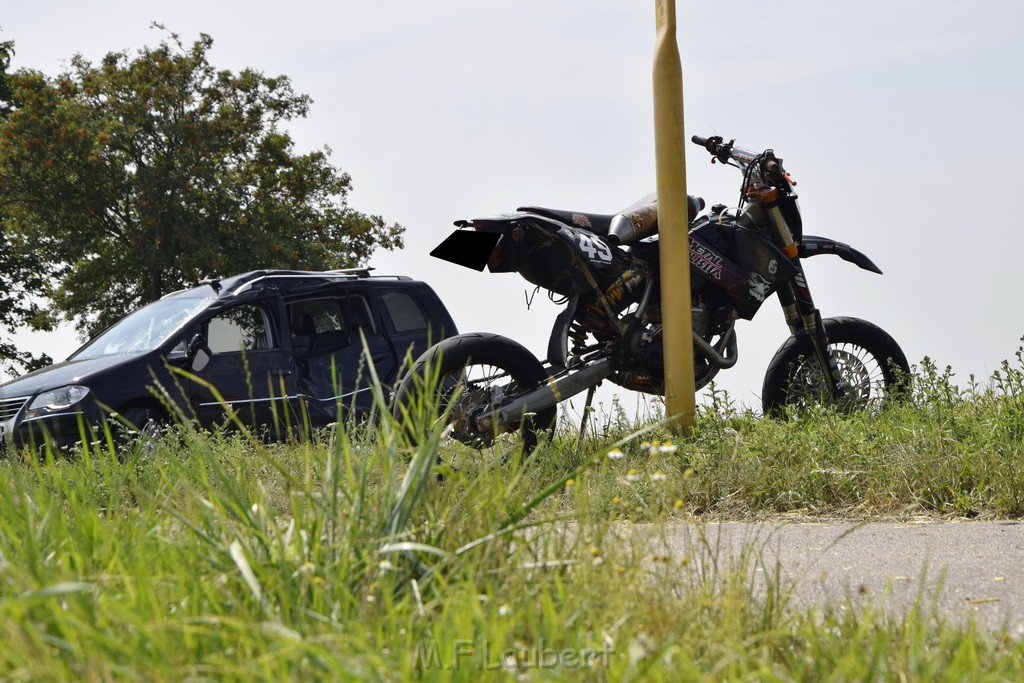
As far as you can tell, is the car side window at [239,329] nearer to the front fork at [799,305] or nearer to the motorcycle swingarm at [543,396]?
the motorcycle swingarm at [543,396]

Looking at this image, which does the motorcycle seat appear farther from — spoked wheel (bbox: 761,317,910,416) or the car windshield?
the car windshield

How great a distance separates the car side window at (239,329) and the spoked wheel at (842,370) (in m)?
4.73

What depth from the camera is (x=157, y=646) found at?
2600 millimetres

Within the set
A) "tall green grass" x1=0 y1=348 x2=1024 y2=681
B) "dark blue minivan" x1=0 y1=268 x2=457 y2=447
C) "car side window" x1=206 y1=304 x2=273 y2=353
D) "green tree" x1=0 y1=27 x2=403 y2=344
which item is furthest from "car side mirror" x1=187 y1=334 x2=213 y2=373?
"green tree" x1=0 y1=27 x2=403 y2=344

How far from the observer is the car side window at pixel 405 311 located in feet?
37.9

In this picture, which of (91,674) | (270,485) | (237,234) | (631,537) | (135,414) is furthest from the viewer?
(237,234)

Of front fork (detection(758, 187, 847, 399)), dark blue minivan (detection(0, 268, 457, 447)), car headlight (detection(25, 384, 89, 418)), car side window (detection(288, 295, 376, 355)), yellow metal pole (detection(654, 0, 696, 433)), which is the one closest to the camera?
yellow metal pole (detection(654, 0, 696, 433))

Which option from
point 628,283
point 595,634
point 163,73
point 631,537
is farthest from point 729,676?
point 163,73

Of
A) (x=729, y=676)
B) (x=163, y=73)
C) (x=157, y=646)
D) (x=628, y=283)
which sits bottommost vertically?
(x=729, y=676)

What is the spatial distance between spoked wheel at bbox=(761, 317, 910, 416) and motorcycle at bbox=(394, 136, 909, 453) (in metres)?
0.01

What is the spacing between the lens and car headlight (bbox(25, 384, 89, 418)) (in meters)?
9.93

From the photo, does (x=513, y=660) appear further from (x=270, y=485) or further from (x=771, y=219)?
(x=771, y=219)

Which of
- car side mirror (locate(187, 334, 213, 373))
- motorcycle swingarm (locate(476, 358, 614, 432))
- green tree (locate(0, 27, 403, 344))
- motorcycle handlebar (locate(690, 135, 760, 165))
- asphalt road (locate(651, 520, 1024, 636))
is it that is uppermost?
green tree (locate(0, 27, 403, 344))

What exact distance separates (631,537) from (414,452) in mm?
739
